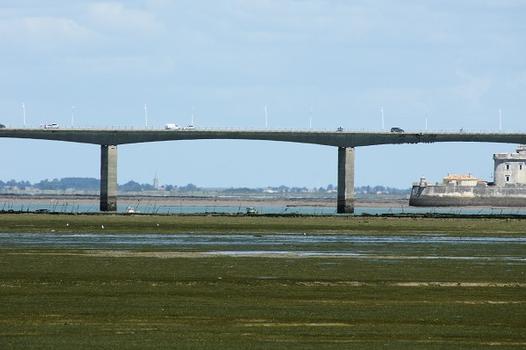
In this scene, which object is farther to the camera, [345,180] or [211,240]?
[345,180]

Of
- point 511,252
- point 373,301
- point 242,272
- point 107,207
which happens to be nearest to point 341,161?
point 107,207

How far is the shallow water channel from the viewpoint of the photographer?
215 feet

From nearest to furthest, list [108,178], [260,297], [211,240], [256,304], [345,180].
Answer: [256,304]
[260,297]
[211,240]
[108,178]
[345,180]

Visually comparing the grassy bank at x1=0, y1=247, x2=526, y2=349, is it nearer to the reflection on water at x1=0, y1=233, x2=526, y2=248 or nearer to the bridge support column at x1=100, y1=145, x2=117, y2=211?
the reflection on water at x1=0, y1=233, x2=526, y2=248

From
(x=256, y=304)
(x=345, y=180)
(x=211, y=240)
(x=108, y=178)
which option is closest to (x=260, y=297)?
(x=256, y=304)

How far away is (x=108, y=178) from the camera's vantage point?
159 meters

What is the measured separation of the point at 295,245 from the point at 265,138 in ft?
295

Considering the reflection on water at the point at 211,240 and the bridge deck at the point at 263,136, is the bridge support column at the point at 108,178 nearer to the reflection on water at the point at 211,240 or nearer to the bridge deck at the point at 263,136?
the bridge deck at the point at 263,136

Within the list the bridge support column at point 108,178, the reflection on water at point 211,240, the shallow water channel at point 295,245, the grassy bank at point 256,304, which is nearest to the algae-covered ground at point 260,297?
the grassy bank at point 256,304

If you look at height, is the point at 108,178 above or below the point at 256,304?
above

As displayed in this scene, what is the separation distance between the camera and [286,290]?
45.1 metres

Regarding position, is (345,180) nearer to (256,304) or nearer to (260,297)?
(260,297)

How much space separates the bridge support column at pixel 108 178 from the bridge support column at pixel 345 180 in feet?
82.7

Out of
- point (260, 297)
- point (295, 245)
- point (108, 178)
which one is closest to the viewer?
point (260, 297)
